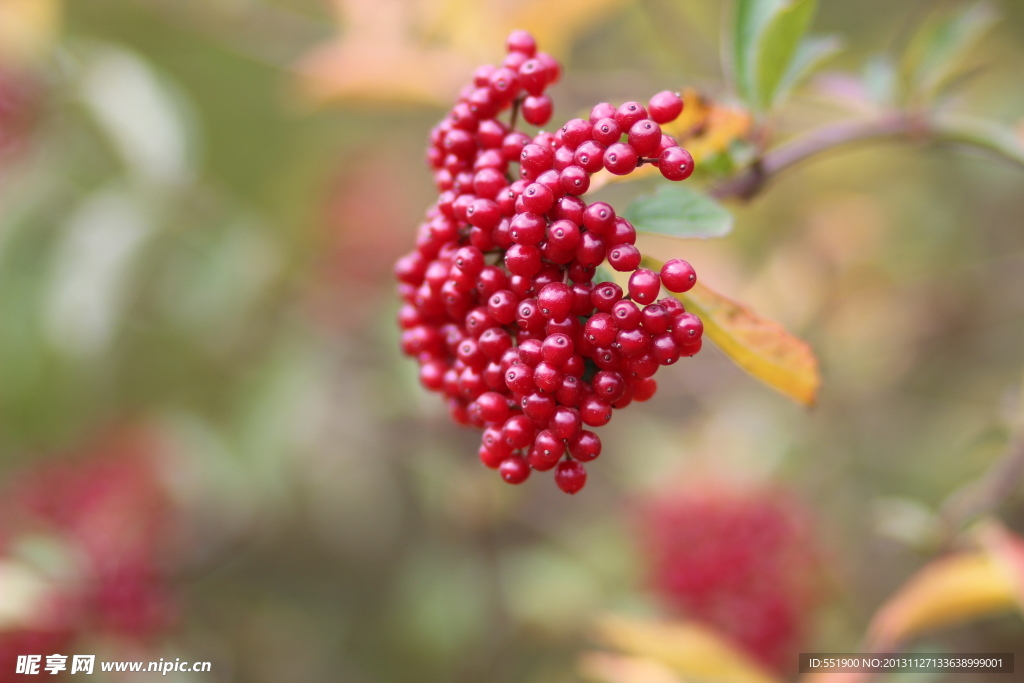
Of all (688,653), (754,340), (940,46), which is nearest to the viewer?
(754,340)

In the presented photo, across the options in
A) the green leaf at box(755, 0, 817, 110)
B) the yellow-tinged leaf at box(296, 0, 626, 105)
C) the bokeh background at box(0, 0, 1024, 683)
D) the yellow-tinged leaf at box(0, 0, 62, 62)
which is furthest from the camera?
the yellow-tinged leaf at box(0, 0, 62, 62)

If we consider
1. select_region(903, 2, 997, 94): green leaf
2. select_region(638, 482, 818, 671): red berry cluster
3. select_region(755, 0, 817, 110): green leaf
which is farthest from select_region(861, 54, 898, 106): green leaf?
select_region(638, 482, 818, 671): red berry cluster

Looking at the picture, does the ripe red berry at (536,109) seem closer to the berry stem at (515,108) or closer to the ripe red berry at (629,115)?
the berry stem at (515,108)

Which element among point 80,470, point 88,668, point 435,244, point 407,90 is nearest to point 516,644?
point 88,668

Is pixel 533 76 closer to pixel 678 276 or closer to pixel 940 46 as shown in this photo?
pixel 678 276

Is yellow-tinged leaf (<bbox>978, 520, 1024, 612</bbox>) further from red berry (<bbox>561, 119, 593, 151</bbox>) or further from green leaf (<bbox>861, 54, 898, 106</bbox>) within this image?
red berry (<bbox>561, 119, 593, 151</bbox>)

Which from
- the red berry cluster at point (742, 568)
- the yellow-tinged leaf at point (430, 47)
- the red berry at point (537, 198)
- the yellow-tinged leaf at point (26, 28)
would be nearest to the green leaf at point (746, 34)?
the red berry at point (537, 198)

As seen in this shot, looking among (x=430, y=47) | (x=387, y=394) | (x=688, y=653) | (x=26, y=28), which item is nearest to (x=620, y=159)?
(x=688, y=653)
